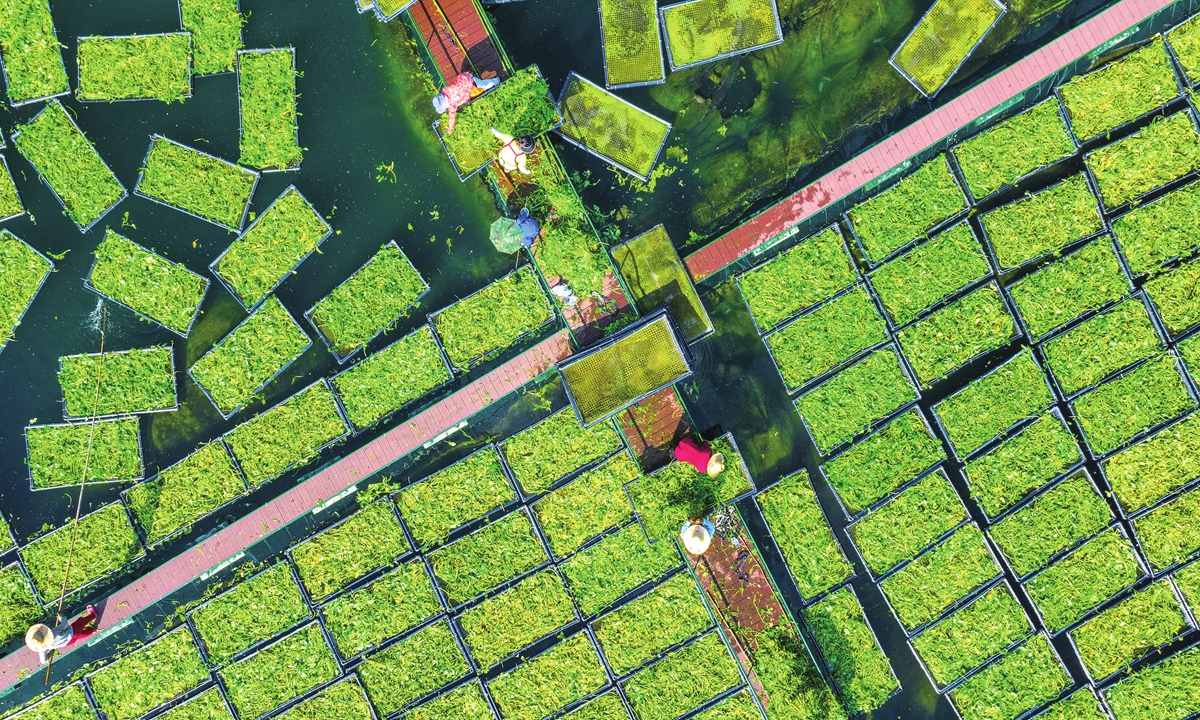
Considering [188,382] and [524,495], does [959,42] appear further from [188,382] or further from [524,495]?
[188,382]

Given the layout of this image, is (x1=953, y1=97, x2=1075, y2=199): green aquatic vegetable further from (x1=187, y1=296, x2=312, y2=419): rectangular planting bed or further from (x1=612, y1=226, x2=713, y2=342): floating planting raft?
(x1=187, y1=296, x2=312, y2=419): rectangular planting bed

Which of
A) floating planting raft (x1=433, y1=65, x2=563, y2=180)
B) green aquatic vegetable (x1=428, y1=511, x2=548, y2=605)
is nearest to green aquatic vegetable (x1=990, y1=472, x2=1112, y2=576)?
green aquatic vegetable (x1=428, y1=511, x2=548, y2=605)

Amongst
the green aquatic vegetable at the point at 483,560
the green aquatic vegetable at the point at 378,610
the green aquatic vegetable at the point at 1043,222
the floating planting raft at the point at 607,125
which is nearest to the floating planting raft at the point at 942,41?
the green aquatic vegetable at the point at 1043,222

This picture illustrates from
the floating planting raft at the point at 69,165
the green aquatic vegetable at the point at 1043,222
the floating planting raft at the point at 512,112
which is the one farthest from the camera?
the floating planting raft at the point at 69,165

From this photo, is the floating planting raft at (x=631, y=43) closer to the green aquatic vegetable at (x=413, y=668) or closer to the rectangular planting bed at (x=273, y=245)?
the rectangular planting bed at (x=273, y=245)

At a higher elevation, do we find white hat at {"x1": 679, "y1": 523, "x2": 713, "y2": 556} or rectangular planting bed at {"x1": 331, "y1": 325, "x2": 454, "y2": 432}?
rectangular planting bed at {"x1": 331, "y1": 325, "x2": 454, "y2": 432}

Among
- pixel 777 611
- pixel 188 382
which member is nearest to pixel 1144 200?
pixel 777 611
